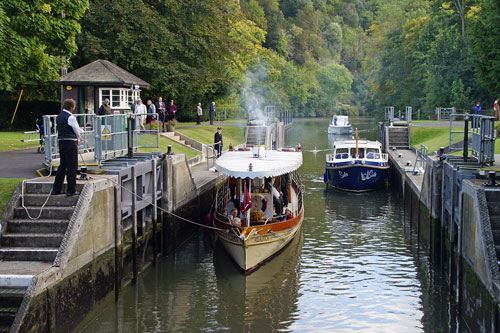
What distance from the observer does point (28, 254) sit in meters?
14.0

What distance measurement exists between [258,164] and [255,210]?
1.51 meters

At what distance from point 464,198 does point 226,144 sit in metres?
29.5

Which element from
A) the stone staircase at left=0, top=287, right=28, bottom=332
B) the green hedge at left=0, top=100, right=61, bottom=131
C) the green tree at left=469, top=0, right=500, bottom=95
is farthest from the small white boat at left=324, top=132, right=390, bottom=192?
the stone staircase at left=0, top=287, right=28, bottom=332

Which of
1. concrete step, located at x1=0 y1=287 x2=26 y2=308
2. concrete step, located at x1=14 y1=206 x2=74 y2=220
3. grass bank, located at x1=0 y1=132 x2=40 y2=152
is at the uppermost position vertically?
grass bank, located at x1=0 y1=132 x2=40 y2=152

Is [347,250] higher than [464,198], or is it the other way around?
[464,198]

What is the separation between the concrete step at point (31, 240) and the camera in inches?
565

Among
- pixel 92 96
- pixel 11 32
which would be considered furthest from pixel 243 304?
pixel 92 96

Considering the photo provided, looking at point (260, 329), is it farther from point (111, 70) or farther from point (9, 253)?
point (111, 70)

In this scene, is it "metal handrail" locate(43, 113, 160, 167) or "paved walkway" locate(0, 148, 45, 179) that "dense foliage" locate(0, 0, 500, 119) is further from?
"metal handrail" locate(43, 113, 160, 167)

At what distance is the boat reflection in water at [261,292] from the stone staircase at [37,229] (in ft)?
14.4

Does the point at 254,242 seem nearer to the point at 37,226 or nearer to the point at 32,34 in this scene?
the point at 37,226

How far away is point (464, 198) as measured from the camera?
621 inches

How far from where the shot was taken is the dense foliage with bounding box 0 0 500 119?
2667cm

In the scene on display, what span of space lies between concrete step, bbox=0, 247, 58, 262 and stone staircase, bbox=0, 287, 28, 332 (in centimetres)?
161
